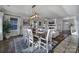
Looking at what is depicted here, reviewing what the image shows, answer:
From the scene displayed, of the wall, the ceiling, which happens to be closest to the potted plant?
the wall

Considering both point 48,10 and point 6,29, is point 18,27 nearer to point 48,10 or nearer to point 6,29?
point 6,29

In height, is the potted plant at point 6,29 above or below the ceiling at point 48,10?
below

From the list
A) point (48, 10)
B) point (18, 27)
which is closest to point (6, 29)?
point (18, 27)

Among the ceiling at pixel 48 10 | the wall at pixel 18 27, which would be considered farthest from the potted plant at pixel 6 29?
the ceiling at pixel 48 10

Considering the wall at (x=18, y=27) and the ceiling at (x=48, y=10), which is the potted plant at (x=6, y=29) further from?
the ceiling at (x=48, y=10)

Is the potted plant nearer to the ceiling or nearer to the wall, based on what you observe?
the wall

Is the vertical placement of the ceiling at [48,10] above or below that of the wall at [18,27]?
above

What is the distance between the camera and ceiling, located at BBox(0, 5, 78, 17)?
5.65 ft

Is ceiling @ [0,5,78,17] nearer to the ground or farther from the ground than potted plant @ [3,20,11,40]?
farther from the ground

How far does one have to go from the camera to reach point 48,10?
1.74 metres

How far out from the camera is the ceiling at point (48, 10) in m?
1.72

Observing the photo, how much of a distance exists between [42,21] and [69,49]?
614 mm
